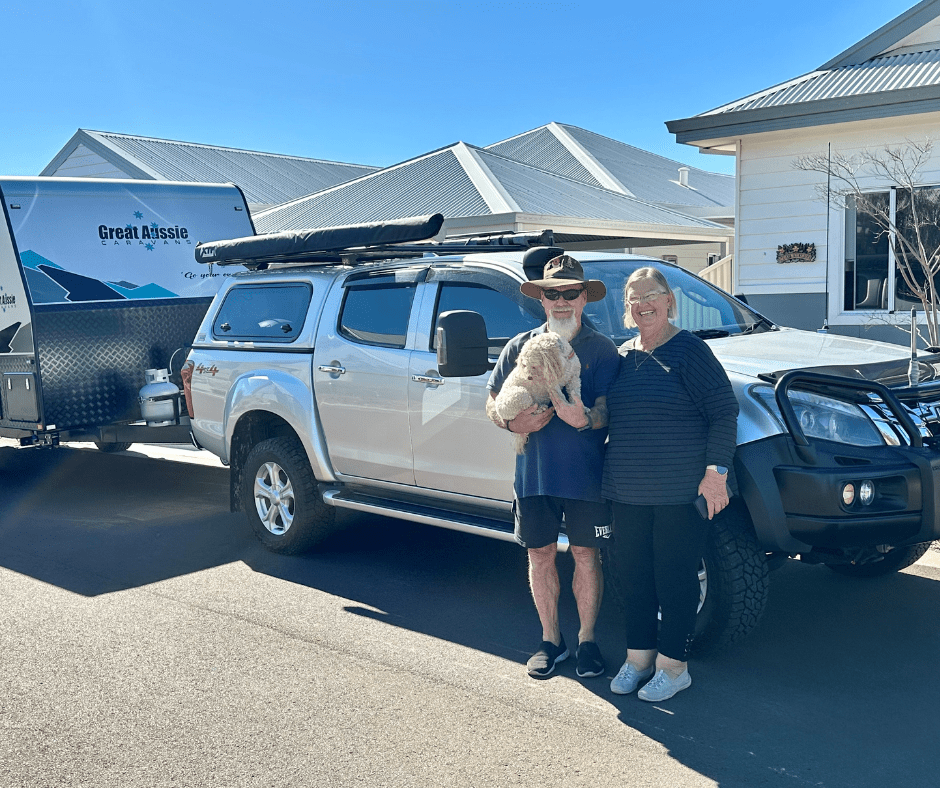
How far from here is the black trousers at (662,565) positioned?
13.8 feet

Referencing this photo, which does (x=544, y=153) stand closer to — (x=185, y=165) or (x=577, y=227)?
(x=185, y=165)

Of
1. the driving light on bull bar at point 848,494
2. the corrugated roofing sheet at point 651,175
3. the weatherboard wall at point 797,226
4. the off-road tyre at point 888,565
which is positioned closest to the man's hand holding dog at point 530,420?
the driving light on bull bar at point 848,494

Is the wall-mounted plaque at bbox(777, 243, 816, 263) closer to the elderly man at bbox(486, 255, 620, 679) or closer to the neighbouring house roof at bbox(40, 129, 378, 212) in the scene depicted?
the elderly man at bbox(486, 255, 620, 679)

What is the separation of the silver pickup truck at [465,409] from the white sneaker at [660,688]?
384 mm

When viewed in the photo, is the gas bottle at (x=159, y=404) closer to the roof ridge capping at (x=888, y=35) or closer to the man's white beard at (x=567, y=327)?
the man's white beard at (x=567, y=327)

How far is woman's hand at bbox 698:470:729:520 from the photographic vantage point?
4.06 metres

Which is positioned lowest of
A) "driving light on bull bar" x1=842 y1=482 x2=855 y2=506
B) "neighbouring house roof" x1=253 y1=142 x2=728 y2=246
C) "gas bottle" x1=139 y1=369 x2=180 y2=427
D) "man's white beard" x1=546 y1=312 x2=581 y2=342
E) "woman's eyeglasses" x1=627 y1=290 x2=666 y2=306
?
"gas bottle" x1=139 y1=369 x2=180 y2=427

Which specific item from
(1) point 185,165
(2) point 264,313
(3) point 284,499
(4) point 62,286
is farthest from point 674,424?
(1) point 185,165

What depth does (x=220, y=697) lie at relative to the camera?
177 inches

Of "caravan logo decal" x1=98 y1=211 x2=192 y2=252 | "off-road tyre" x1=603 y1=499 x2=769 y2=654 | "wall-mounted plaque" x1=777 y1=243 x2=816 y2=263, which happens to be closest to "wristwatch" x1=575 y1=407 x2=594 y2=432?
"off-road tyre" x1=603 y1=499 x2=769 y2=654

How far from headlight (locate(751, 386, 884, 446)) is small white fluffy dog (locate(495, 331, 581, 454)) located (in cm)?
88

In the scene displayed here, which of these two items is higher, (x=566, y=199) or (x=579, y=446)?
(x=566, y=199)

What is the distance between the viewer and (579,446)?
172 inches

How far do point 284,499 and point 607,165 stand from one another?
19550mm
